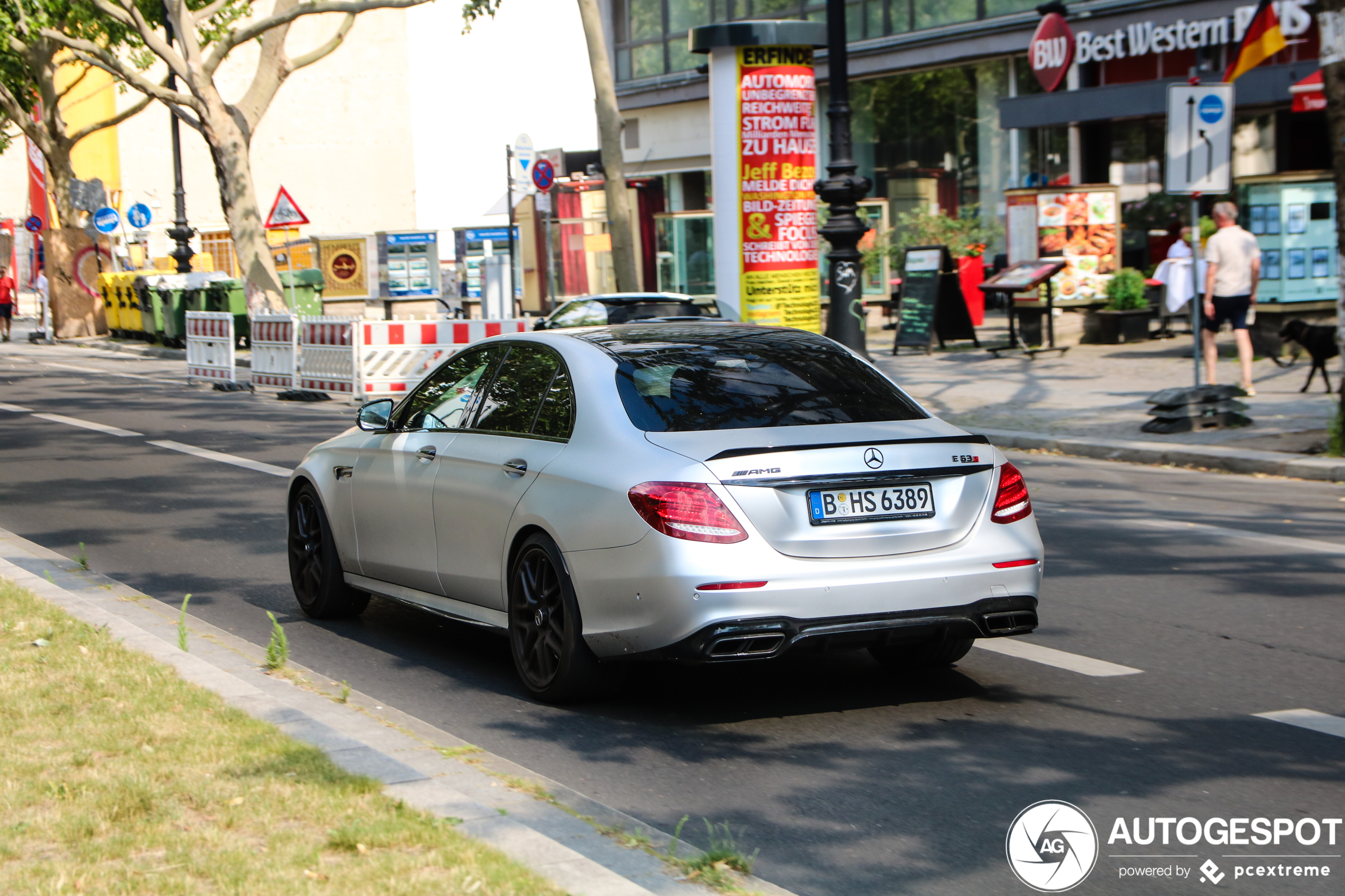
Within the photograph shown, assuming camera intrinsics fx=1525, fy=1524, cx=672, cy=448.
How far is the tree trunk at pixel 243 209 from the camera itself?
2900 centimetres

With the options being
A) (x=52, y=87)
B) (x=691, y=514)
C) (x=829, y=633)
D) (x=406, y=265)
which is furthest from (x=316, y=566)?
(x=52, y=87)

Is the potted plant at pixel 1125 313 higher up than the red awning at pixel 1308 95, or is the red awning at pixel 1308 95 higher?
the red awning at pixel 1308 95

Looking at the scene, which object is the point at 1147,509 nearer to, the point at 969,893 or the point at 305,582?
the point at 305,582

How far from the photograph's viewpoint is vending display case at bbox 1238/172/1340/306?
18.6m

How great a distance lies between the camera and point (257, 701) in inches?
215

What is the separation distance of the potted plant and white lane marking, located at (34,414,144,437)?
1326 centimetres

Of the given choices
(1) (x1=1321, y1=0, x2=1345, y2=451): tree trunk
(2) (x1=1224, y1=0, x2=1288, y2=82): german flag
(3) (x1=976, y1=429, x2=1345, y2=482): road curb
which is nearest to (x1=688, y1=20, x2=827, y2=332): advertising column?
(2) (x1=1224, y1=0, x2=1288, y2=82): german flag

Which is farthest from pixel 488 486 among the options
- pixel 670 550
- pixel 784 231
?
pixel 784 231

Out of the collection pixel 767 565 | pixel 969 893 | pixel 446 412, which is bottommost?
pixel 969 893

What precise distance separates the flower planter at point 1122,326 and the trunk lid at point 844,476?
17.0 meters

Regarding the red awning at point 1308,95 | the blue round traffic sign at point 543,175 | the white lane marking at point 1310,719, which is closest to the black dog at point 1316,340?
the red awning at point 1308,95

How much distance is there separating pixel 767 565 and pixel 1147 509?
5934 mm

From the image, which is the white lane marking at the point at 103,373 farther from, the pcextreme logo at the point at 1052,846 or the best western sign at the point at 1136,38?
the pcextreme logo at the point at 1052,846

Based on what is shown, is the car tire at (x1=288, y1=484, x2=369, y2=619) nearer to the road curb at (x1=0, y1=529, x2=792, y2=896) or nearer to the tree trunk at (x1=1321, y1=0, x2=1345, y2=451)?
the road curb at (x1=0, y1=529, x2=792, y2=896)
